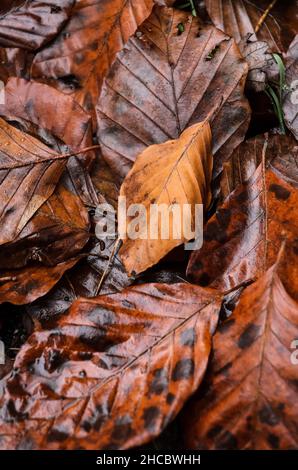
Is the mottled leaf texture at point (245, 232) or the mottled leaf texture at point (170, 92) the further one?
the mottled leaf texture at point (170, 92)

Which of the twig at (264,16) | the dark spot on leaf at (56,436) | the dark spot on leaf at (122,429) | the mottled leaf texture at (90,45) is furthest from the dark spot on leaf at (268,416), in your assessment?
the twig at (264,16)

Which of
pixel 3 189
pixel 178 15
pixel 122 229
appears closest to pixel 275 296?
pixel 122 229

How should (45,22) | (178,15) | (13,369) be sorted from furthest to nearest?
(45,22) < (178,15) < (13,369)

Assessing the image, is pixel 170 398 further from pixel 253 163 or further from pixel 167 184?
pixel 253 163

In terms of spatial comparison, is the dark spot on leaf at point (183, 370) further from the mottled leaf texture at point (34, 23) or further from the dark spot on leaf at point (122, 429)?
the mottled leaf texture at point (34, 23)

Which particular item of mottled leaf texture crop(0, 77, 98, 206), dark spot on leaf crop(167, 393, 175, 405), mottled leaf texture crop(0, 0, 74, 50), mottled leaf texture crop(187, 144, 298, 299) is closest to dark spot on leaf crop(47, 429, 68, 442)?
dark spot on leaf crop(167, 393, 175, 405)

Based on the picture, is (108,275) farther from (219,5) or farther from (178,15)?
(219,5)
